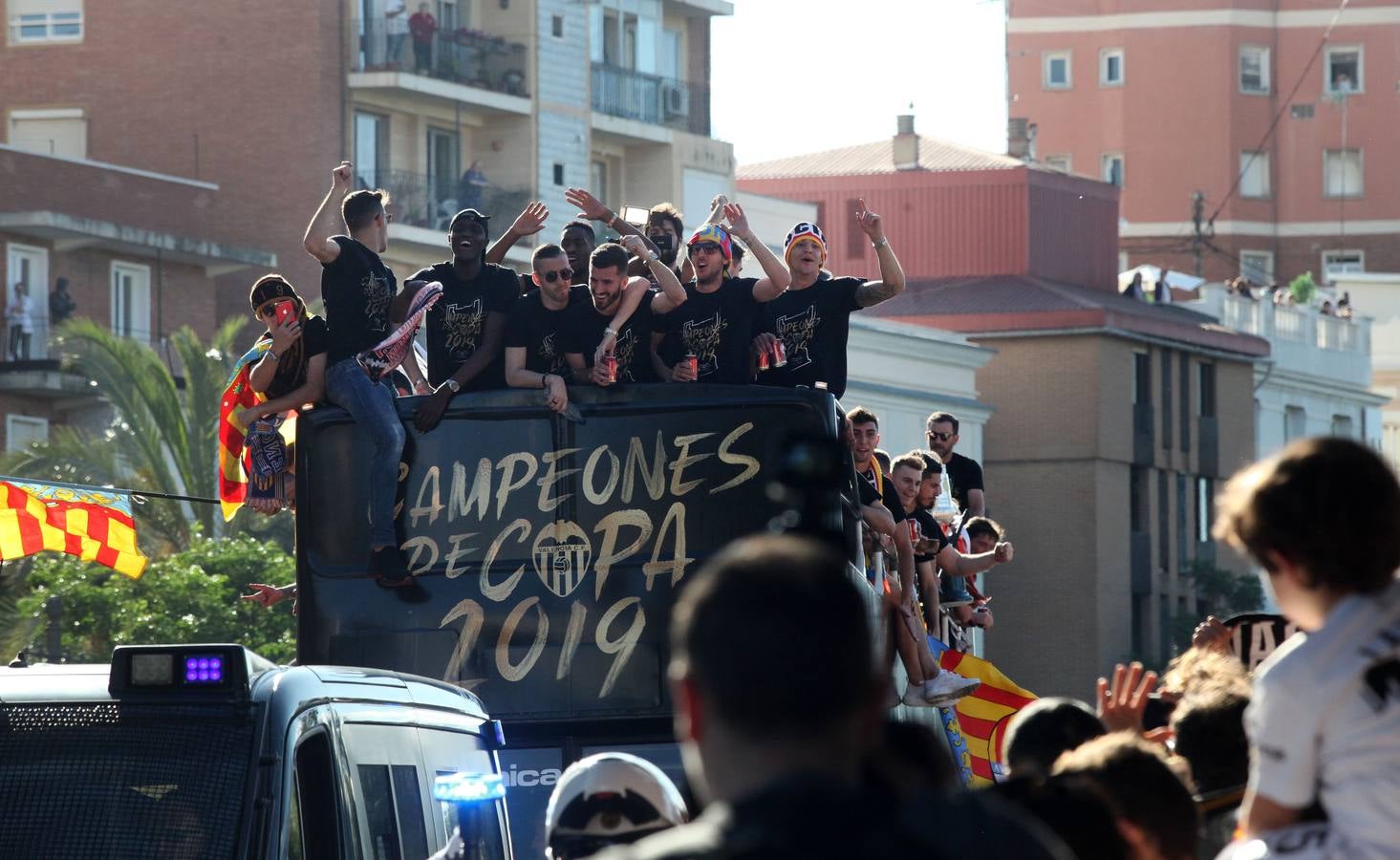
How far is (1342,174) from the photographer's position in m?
91.5

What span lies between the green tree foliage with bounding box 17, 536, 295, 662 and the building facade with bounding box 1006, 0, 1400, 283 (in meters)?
60.9

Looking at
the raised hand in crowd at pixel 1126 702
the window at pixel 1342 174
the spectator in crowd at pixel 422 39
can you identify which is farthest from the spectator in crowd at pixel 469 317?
the window at pixel 1342 174

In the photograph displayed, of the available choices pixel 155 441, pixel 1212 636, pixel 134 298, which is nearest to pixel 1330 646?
pixel 1212 636

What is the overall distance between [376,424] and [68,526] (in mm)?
5299

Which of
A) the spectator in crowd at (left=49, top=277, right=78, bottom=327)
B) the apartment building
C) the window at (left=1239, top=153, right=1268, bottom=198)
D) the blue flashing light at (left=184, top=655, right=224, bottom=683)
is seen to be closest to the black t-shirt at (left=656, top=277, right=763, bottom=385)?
the blue flashing light at (left=184, top=655, right=224, bottom=683)

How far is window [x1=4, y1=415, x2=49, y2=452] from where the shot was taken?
143 ft

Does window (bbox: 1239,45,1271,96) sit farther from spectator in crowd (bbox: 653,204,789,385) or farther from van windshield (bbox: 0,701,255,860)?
van windshield (bbox: 0,701,255,860)

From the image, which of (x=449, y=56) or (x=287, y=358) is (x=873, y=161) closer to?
(x=449, y=56)

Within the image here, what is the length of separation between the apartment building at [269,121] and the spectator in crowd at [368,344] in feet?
107

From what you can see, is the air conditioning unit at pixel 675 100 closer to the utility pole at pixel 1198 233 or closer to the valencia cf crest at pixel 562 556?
the utility pole at pixel 1198 233

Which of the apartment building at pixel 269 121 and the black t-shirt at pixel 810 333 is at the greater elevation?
the apartment building at pixel 269 121

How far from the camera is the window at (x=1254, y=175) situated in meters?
90.6

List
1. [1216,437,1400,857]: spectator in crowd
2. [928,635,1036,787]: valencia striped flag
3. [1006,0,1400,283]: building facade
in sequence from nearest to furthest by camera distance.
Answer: [1216,437,1400,857]: spectator in crowd < [928,635,1036,787]: valencia striped flag < [1006,0,1400,283]: building facade

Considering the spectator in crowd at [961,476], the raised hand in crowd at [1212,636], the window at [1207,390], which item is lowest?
the window at [1207,390]
